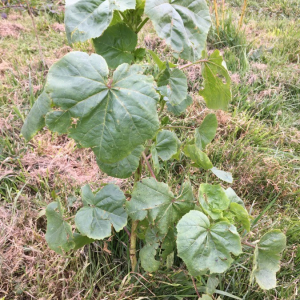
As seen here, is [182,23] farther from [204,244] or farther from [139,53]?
[204,244]

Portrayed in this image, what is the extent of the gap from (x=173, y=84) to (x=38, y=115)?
44 centimetres

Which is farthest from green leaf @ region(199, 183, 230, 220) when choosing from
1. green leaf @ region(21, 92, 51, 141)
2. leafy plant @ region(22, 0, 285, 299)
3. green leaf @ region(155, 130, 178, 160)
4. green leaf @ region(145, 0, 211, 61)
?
green leaf @ region(21, 92, 51, 141)

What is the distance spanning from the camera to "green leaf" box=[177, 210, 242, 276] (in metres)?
0.85

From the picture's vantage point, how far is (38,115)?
0.86 metres

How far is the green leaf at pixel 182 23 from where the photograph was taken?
74 cm

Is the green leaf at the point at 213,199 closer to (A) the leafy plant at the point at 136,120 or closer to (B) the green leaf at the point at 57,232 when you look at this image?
(A) the leafy plant at the point at 136,120

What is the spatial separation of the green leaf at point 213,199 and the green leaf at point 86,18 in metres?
0.59

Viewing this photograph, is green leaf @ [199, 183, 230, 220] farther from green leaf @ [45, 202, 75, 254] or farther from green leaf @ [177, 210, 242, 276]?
green leaf @ [45, 202, 75, 254]

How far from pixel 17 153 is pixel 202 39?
1402 millimetres

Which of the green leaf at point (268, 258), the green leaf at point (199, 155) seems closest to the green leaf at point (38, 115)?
the green leaf at point (199, 155)

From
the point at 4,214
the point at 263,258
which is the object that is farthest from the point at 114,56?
the point at 4,214

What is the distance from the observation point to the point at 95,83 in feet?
2.45

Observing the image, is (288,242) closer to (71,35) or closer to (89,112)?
(89,112)

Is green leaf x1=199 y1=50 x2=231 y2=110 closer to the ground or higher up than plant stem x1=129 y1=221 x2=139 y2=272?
higher up
